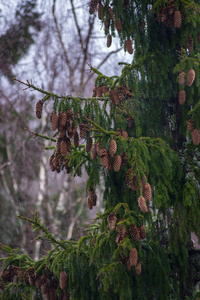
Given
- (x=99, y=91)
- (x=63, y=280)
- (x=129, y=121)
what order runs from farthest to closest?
(x=99, y=91), (x=129, y=121), (x=63, y=280)

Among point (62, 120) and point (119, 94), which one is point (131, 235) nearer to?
point (62, 120)

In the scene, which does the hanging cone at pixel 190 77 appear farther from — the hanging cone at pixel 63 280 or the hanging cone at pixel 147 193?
the hanging cone at pixel 63 280

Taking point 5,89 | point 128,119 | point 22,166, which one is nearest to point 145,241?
point 128,119

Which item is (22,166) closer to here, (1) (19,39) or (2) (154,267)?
(1) (19,39)

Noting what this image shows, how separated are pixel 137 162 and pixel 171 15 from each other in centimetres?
141

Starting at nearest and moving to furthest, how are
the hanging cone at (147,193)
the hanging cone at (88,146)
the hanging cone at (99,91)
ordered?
the hanging cone at (147,193) < the hanging cone at (88,146) < the hanging cone at (99,91)

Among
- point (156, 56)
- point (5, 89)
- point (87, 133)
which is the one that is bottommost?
point (87, 133)

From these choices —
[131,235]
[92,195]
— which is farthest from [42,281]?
[131,235]

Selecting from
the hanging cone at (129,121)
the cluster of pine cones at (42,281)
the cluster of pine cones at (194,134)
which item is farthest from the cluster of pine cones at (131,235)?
the hanging cone at (129,121)

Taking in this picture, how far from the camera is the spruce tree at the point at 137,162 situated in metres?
2.85

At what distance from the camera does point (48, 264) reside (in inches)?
132

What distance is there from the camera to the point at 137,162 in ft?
9.21

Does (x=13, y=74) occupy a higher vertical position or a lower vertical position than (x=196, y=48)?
higher

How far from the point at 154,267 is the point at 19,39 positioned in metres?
9.04
